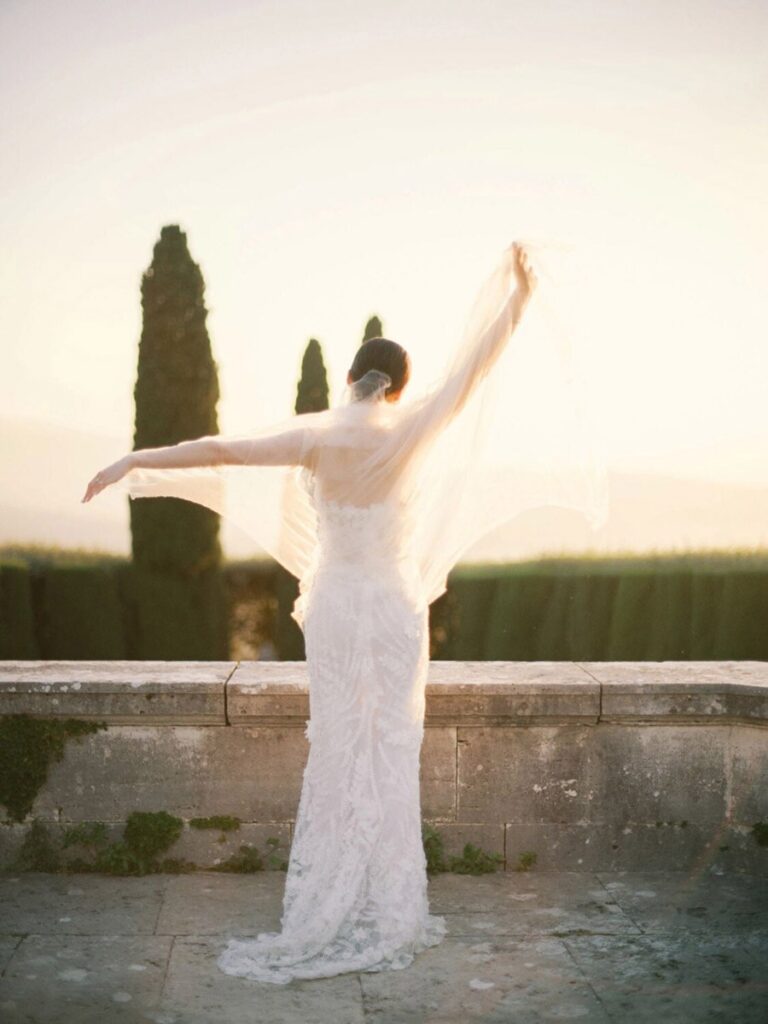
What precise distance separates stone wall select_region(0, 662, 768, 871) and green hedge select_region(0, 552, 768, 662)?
21.4 ft

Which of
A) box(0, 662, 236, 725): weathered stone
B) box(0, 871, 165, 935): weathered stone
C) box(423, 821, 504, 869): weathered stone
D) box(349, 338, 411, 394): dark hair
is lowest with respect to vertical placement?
box(0, 871, 165, 935): weathered stone

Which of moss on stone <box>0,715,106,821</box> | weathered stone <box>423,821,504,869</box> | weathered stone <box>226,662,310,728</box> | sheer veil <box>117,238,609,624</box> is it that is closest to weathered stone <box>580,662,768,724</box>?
weathered stone <box>423,821,504,869</box>

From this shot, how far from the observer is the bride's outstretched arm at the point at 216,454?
3.66 meters

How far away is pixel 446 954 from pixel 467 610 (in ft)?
25.2

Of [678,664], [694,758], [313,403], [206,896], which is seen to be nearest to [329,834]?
[206,896]

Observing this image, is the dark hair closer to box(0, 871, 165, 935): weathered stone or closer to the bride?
the bride

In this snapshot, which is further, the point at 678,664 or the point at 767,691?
the point at 678,664

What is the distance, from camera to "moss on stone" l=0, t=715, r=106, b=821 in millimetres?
4461

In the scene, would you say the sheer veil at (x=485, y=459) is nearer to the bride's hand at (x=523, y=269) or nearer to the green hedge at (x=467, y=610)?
the bride's hand at (x=523, y=269)

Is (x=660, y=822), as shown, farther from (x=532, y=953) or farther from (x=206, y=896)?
(x=206, y=896)

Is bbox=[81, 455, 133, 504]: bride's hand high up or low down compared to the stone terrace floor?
up

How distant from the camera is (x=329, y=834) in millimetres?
3762

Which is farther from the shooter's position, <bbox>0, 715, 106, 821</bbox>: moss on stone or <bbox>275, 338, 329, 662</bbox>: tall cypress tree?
<bbox>275, 338, 329, 662</bbox>: tall cypress tree

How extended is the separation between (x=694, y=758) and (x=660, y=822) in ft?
0.96
